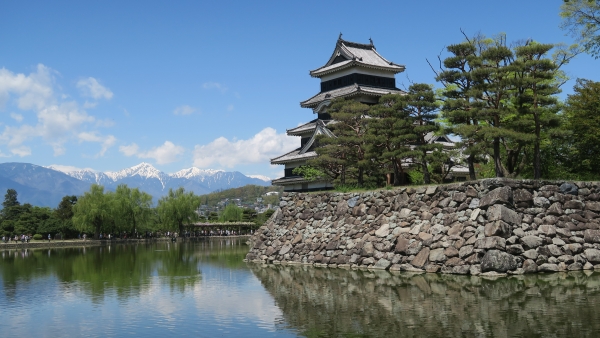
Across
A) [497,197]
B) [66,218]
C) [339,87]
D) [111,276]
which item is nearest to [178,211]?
[66,218]

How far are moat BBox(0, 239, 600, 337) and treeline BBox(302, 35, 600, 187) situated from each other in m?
5.60

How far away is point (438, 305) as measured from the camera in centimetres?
1106

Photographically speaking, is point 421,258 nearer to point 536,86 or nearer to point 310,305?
point 310,305

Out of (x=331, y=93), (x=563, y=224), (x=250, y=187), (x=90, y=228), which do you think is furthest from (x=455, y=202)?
(x=250, y=187)

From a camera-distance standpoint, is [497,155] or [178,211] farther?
[178,211]

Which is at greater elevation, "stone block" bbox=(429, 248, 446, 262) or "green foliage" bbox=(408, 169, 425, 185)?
"green foliage" bbox=(408, 169, 425, 185)

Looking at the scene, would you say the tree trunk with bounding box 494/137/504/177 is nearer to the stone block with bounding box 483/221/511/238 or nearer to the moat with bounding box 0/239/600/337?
the stone block with bounding box 483/221/511/238

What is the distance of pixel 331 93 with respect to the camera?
3322 centimetres

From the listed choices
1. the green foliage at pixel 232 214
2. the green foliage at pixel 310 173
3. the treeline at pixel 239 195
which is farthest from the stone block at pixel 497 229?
the treeline at pixel 239 195

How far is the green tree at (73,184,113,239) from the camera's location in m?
48.2

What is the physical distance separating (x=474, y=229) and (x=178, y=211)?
43.8 m

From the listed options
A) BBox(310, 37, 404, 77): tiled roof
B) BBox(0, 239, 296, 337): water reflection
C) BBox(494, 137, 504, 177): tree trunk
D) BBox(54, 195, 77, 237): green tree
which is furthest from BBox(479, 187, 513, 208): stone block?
BBox(54, 195, 77, 237): green tree

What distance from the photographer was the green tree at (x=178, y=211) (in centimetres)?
5631

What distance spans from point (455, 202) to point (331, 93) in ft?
56.8
